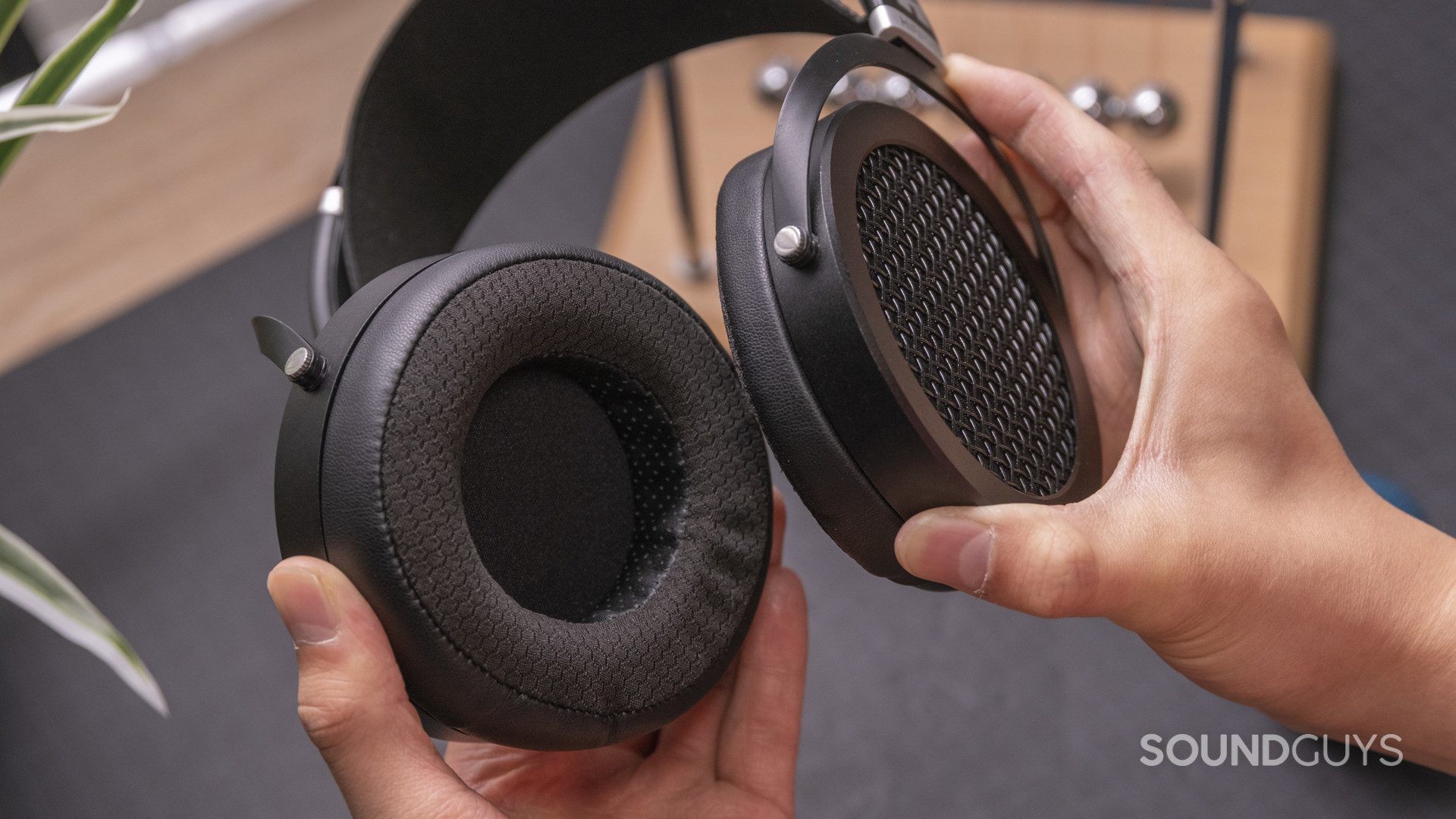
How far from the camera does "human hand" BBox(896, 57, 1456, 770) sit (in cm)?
55

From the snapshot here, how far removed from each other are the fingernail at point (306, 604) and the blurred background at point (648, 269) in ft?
1.75

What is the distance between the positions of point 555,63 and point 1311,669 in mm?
598

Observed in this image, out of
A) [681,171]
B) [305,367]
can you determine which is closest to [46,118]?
[305,367]

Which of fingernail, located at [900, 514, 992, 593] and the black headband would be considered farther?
the black headband

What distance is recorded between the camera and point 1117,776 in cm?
92

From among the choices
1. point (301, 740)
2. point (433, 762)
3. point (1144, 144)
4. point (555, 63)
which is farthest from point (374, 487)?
point (1144, 144)

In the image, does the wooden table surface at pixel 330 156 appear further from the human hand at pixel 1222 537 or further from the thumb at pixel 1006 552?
the thumb at pixel 1006 552

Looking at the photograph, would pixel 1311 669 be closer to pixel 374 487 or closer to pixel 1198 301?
pixel 1198 301

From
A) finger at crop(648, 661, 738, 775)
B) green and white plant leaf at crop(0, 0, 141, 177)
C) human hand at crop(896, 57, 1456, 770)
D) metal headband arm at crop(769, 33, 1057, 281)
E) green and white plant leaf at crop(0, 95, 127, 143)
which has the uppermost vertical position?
green and white plant leaf at crop(0, 0, 141, 177)

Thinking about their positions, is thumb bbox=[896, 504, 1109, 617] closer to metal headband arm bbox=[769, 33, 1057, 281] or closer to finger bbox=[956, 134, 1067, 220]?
metal headband arm bbox=[769, 33, 1057, 281]

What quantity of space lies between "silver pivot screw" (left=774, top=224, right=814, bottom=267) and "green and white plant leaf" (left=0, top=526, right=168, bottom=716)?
36 centimetres

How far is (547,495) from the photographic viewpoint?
61 centimetres

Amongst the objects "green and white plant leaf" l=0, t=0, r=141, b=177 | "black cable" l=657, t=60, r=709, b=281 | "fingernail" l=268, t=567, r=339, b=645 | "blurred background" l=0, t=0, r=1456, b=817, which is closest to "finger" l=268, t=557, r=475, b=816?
"fingernail" l=268, t=567, r=339, b=645

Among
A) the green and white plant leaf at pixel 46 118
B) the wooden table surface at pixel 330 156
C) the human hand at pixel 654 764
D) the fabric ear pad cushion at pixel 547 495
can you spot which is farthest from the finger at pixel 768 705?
the wooden table surface at pixel 330 156
